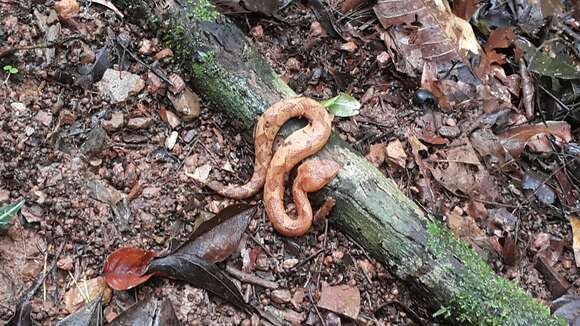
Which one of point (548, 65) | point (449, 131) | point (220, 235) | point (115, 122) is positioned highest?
point (115, 122)

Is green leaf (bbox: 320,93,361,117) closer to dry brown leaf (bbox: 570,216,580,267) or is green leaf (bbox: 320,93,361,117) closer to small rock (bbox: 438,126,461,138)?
small rock (bbox: 438,126,461,138)

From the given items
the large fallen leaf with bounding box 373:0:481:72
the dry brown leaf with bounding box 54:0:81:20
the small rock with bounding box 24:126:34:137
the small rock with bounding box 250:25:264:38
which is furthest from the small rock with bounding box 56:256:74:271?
the large fallen leaf with bounding box 373:0:481:72

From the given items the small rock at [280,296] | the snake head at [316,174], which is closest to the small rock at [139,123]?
the snake head at [316,174]

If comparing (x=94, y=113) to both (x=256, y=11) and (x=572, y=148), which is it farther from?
(x=572, y=148)

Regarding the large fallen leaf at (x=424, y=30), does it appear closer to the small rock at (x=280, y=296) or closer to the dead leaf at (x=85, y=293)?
the small rock at (x=280, y=296)

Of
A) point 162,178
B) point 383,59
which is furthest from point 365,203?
point 383,59

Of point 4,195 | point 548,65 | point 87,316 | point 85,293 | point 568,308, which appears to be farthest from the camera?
point 548,65

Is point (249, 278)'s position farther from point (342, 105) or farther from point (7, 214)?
point (342, 105)
